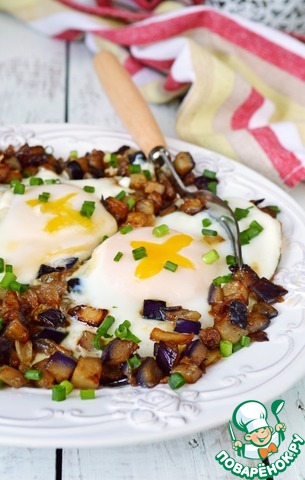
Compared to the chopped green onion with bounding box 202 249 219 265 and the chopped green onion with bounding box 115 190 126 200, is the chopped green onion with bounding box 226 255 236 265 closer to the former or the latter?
the chopped green onion with bounding box 202 249 219 265

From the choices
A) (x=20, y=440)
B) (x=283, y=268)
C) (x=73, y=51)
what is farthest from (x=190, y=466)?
(x=73, y=51)

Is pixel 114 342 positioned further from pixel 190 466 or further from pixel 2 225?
pixel 2 225

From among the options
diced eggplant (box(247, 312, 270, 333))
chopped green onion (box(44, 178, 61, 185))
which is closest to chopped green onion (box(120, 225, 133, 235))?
chopped green onion (box(44, 178, 61, 185))

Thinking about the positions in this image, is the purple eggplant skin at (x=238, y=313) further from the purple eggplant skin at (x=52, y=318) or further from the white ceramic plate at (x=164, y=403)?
the purple eggplant skin at (x=52, y=318)

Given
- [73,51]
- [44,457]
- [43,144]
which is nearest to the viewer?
[44,457]

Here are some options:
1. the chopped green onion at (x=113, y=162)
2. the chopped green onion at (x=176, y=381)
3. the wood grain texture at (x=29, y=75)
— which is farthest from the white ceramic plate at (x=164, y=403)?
the wood grain texture at (x=29, y=75)

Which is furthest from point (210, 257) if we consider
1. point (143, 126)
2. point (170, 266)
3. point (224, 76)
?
point (224, 76)

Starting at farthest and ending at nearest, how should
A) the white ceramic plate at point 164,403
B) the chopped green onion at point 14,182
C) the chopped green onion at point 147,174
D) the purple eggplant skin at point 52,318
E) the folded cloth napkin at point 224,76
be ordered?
the folded cloth napkin at point 224,76 → the chopped green onion at point 147,174 → the chopped green onion at point 14,182 → the purple eggplant skin at point 52,318 → the white ceramic plate at point 164,403
